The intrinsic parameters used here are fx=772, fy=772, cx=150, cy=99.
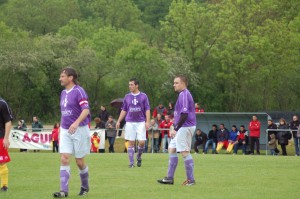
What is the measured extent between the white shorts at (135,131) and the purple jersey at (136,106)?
4.6 inches

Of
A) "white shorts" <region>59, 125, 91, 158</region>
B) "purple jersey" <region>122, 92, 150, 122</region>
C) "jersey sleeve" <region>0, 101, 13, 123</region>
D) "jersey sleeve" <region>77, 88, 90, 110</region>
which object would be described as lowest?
"white shorts" <region>59, 125, 91, 158</region>

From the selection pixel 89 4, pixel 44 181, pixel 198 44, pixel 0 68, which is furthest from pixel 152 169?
pixel 89 4

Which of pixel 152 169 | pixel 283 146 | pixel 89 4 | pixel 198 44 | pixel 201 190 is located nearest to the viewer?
pixel 201 190

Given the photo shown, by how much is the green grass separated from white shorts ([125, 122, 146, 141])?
84cm

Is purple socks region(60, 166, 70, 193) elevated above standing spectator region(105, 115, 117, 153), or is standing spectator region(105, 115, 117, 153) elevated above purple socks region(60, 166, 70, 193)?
standing spectator region(105, 115, 117, 153)

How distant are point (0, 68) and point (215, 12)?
68.6 feet

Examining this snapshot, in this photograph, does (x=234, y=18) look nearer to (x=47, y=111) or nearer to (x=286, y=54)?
(x=286, y=54)

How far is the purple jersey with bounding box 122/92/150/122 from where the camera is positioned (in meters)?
21.1

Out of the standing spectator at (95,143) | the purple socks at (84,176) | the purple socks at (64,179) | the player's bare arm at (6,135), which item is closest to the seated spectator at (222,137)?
the standing spectator at (95,143)

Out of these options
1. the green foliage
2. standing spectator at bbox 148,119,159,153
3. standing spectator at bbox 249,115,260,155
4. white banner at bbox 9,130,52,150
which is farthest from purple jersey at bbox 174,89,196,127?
the green foliage

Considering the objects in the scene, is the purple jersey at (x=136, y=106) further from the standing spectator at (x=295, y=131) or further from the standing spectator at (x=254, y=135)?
the standing spectator at (x=254, y=135)

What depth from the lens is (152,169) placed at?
20.1 metres

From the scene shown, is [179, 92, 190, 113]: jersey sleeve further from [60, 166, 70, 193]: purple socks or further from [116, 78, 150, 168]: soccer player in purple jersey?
[116, 78, 150, 168]: soccer player in purple jersey

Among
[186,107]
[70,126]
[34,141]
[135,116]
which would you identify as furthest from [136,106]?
[34,141]
